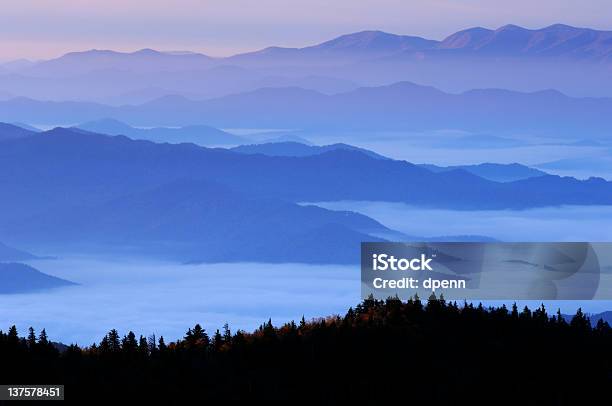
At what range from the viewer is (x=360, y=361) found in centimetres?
6738

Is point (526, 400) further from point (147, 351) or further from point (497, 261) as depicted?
point (147, 351)

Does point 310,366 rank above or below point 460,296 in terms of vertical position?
below

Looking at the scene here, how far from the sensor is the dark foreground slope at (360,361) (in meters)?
61.3

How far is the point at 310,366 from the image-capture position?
66.4 meters

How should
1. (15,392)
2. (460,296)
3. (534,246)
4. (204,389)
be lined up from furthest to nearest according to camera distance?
(534,246)
(460,296)
(204,389)
(15,392)

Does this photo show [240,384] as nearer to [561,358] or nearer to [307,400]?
[307,400]

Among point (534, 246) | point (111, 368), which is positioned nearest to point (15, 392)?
point (111, 368)

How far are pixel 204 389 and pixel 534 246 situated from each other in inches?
1107

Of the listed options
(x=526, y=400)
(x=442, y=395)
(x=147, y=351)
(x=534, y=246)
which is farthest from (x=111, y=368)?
(x=534, y=246)

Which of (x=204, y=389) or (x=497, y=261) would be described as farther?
(x=497, y=261)

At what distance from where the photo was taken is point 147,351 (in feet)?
222

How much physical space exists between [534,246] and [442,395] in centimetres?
1978

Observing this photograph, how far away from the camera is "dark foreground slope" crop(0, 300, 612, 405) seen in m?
61.3

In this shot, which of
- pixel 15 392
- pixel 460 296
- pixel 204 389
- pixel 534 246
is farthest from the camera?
pixel 534 246
